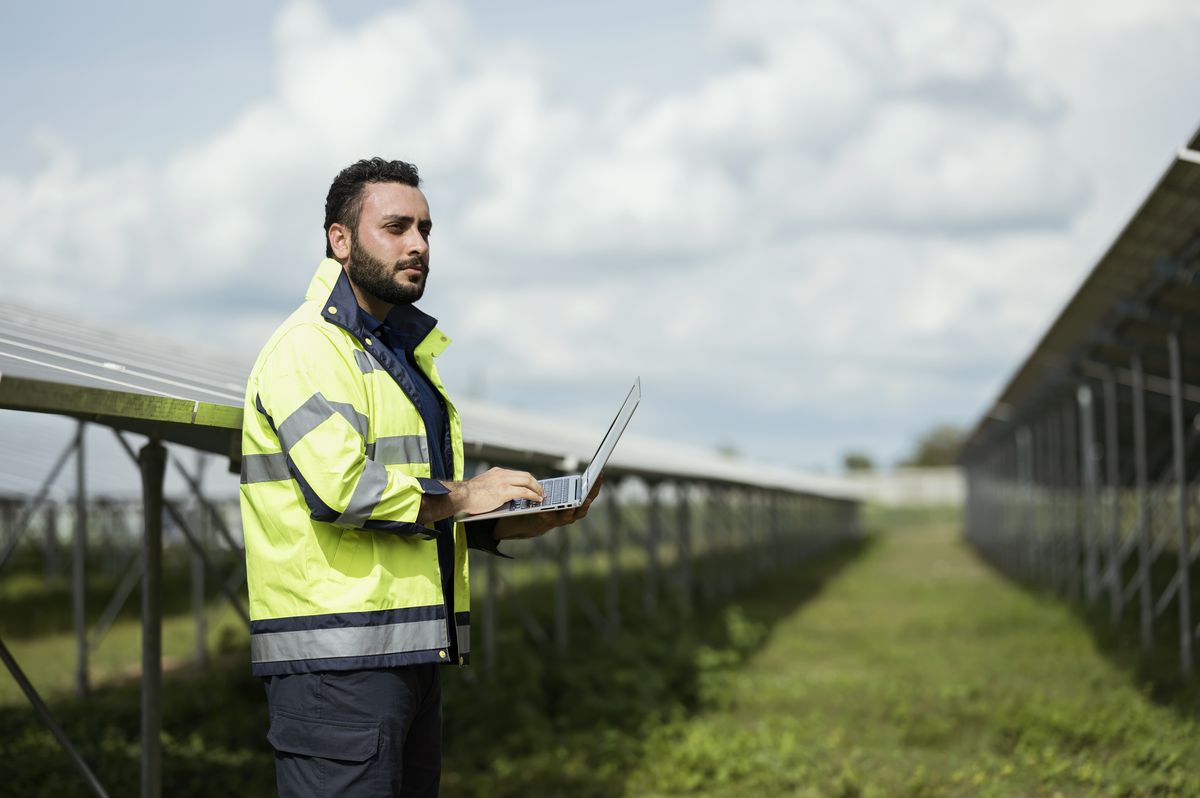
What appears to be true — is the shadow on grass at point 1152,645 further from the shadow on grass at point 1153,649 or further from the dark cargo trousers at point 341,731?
the dark cargo trousers at point 341,731

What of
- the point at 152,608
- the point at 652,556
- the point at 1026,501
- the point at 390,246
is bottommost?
the point at 652,556

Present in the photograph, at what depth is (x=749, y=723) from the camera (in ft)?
27.1

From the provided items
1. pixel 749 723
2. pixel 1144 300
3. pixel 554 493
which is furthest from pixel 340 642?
pixel 1144 300

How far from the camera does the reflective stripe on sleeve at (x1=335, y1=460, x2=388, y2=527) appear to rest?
2604 millimetres

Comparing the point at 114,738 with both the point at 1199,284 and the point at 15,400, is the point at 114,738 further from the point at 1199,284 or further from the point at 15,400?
the point at 1199,284

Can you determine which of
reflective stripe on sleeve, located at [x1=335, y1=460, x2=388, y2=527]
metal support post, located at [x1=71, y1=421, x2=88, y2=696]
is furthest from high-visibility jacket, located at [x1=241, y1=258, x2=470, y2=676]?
metal support post, located at [x1=71, y1=421, x2=88, y2=696]

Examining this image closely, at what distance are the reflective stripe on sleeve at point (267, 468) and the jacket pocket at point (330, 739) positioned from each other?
0.49m

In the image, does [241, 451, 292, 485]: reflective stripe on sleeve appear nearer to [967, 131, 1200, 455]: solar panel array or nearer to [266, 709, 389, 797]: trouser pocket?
[266, 709, 389, 797]: trouser pocket

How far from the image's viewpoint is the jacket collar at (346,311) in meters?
2.88

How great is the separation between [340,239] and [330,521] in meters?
0.70

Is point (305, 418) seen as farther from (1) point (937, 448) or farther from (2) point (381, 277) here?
(1) point (937, 448)

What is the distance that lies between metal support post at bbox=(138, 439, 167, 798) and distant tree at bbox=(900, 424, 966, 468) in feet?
307

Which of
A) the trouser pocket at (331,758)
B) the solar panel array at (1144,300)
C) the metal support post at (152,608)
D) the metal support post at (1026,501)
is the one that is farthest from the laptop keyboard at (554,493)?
the metal support post at (1026,501)

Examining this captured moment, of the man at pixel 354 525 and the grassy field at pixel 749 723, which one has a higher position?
the man at pixel 354 525
